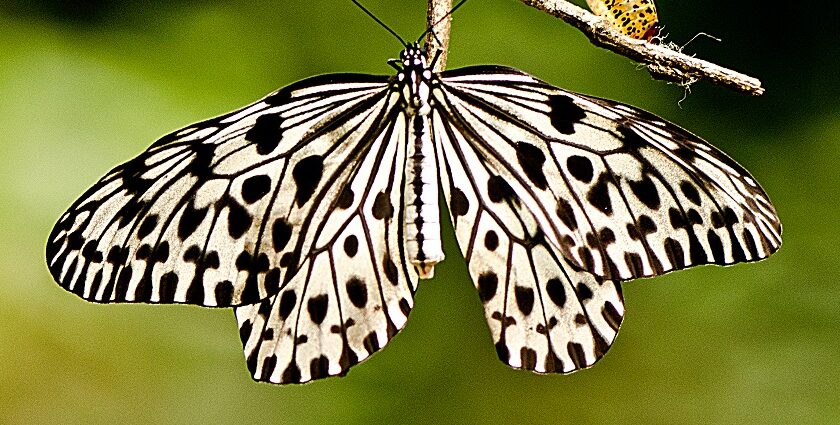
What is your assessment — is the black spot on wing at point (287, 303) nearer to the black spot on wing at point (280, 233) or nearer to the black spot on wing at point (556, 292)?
the black spot on wing at point (280, 233)

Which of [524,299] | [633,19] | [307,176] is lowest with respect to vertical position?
[524,299]

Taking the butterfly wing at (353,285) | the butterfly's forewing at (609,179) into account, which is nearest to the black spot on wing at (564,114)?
the butterfly's forewing at (609,179)

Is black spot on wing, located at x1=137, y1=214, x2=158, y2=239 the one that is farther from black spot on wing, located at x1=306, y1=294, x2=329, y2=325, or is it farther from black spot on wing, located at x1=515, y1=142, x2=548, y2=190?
black spot on wing, located at x1=515, y1=142, x2=548, y2=190

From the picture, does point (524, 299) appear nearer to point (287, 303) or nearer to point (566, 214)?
point (566, 214)

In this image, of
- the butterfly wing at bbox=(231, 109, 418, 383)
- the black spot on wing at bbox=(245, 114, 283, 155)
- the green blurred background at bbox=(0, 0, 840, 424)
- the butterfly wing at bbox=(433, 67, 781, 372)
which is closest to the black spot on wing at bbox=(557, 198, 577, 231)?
the butterfly wing at bbox=(433, 67, 781, 372)

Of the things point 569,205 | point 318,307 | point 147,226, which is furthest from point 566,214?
point 147,226

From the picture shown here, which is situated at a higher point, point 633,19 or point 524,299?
point 633,19

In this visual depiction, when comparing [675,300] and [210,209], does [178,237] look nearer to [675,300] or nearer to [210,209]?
[210,209]

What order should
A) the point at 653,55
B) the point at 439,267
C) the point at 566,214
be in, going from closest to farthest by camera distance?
the point at 653,55 → the point at 566,214 → the point at 439,267
